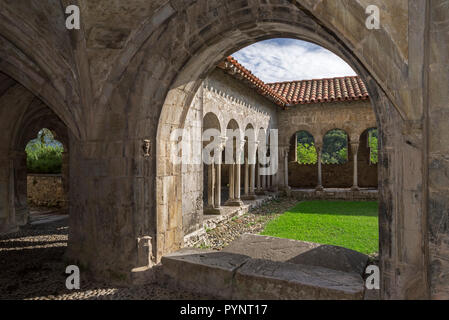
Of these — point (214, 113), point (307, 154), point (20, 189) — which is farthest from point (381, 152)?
point (307, 154)

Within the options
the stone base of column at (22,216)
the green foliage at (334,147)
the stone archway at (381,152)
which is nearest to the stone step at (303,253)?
the stone archway at (381,152)

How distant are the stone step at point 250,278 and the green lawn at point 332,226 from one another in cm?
241

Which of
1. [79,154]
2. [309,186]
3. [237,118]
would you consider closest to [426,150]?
[79,154]

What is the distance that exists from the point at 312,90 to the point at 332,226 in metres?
8.43

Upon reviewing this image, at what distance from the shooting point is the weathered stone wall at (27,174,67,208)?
33.7ft

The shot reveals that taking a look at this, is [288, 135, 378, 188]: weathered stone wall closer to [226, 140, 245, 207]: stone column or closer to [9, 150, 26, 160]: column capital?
[226, 140, 245, 207]: stone column

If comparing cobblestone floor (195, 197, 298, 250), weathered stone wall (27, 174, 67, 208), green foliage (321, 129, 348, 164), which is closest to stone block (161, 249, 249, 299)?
cobblestone floor (195, 197, 298, 250)

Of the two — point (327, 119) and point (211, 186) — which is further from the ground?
point (327, 119)

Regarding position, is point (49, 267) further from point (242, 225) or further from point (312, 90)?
point (312, 90)

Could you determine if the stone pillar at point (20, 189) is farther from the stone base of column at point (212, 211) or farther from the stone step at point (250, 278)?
the stone step at point (250, 278)

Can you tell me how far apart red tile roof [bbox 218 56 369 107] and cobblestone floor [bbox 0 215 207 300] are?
243 inches

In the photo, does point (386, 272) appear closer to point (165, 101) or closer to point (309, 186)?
point (165, 101)

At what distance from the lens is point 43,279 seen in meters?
3.75

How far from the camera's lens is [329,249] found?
3.91 m
